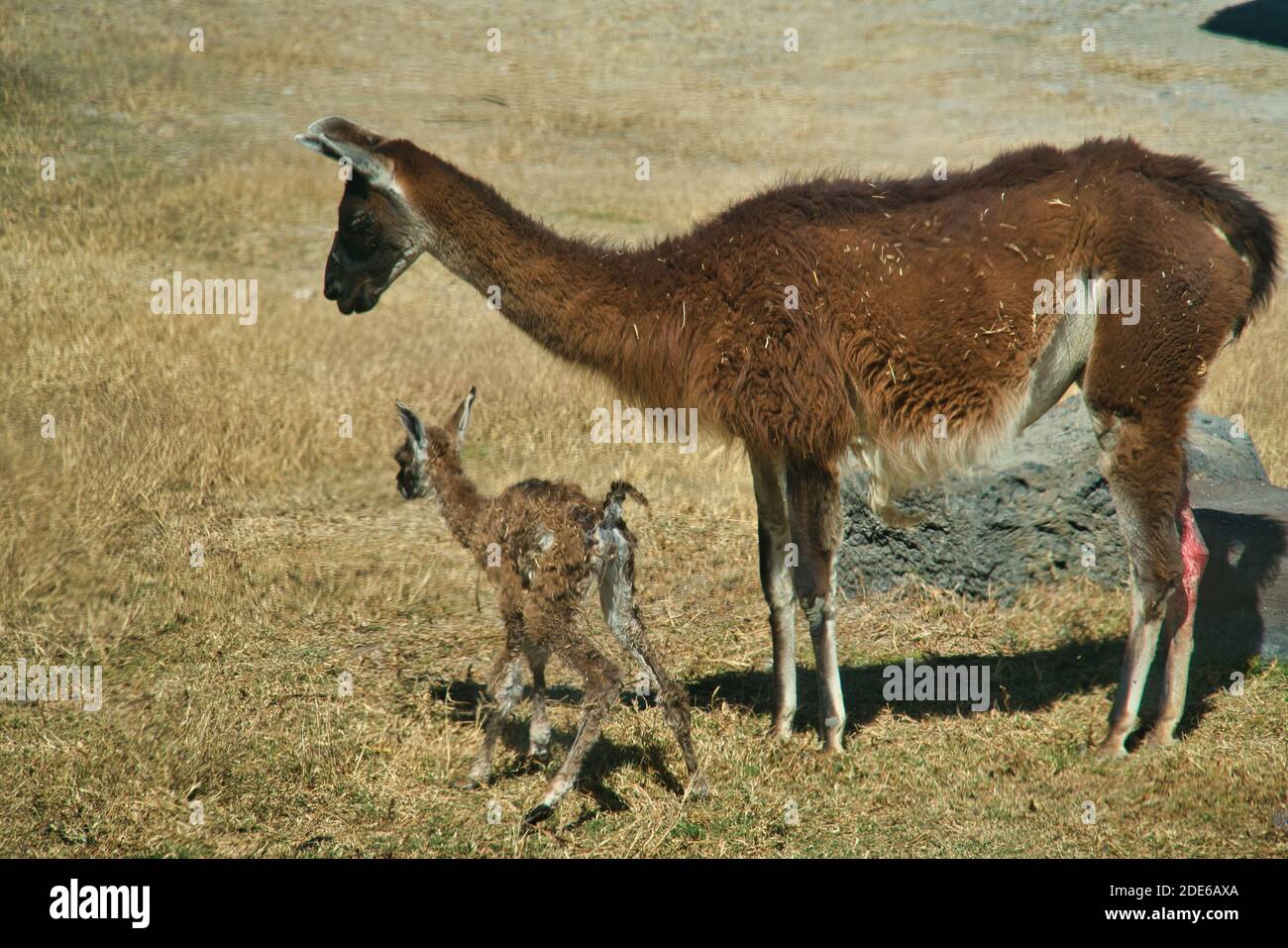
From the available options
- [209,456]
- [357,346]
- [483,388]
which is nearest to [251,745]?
[209,456]

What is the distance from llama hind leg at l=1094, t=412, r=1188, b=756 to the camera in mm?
6559

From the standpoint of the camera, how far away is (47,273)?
14.7 meters

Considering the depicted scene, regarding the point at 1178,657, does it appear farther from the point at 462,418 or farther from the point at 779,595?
the point at 462,418

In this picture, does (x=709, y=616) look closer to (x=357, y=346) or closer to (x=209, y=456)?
(x=209, y=456)

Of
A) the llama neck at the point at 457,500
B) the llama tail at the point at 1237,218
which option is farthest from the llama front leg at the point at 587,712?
the llama tail at the point at 1237,218

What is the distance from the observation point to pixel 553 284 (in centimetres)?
663

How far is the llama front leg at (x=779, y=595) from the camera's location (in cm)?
702

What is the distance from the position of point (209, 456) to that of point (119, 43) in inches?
719

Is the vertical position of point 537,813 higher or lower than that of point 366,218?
lower

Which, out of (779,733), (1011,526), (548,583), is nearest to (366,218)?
(548,583)

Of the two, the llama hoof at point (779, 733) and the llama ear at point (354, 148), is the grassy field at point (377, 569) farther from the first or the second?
the llama ear at point (354, 148)

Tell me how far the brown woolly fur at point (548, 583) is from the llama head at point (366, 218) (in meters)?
0.72

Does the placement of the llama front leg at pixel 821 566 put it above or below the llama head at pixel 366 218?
below

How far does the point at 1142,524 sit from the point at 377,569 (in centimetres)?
522
